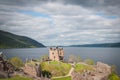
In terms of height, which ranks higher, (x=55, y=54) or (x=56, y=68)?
(x=55, y=54)

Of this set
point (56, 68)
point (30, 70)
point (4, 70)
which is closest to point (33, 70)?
point (30, 70)

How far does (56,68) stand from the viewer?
8775 centimetres

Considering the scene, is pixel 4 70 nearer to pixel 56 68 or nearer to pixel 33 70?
pixel 33 70

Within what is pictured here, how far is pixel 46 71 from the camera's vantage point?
8612 cm

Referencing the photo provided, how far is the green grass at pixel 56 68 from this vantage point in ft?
282

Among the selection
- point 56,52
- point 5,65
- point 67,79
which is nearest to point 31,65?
point 5,65

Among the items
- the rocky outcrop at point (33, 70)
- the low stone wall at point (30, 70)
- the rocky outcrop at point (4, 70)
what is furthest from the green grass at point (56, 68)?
the rocky outcrop at point (4, 70)

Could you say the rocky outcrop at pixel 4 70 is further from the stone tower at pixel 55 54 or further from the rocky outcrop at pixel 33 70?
the stone tower at pixel 55 54

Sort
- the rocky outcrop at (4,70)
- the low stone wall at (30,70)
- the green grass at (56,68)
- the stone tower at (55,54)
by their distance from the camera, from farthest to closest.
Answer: the stone tower at (55,54) < the green grass at (56,68) < the low stone wall at (30,70) < the rocky outcrop at (4,70)

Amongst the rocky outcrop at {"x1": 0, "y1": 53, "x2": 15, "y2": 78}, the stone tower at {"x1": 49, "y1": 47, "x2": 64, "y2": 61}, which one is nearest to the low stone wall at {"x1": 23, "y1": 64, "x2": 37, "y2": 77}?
the rocky outcrop at {"x1": 0, "y1": 53, "x2": 15, "y2": 78}

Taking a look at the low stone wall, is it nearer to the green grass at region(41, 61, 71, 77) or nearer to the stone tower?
the green grass at region(41, 61, 71, 77)

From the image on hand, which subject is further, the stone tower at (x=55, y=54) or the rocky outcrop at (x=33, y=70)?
the stone tower at (x=55, y=54)

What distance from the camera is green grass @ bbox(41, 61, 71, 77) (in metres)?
86.0

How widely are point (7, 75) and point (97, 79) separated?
25.9 meters
